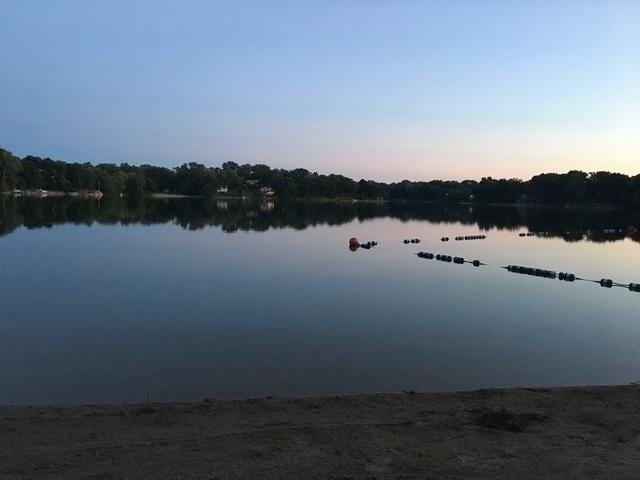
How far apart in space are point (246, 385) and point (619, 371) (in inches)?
216

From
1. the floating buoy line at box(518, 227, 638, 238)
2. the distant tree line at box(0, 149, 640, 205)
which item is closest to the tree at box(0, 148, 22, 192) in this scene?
the distant tree line at box(0, 149, 640, 205)

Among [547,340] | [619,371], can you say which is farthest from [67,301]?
[619,371]

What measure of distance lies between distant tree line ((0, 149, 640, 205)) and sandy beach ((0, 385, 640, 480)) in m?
85.6

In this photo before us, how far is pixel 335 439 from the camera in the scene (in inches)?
189

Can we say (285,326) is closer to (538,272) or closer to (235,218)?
(538,272)

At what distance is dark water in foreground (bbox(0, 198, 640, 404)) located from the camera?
7535 millimetres

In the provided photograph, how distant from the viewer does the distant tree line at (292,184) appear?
9531 cm

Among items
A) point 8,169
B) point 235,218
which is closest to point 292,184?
point 8,169

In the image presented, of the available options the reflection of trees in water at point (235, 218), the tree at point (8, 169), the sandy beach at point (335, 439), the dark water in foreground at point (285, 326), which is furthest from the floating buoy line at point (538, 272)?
the tree at point (8, 169)

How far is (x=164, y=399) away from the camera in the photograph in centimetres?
669

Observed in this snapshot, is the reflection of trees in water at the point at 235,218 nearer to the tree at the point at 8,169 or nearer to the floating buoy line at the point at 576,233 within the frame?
the floating buoy line at the point at 576,233

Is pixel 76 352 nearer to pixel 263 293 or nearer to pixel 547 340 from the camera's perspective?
pixel 263 293

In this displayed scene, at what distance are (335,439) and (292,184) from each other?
131047mm

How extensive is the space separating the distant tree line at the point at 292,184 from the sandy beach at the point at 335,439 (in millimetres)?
85621
